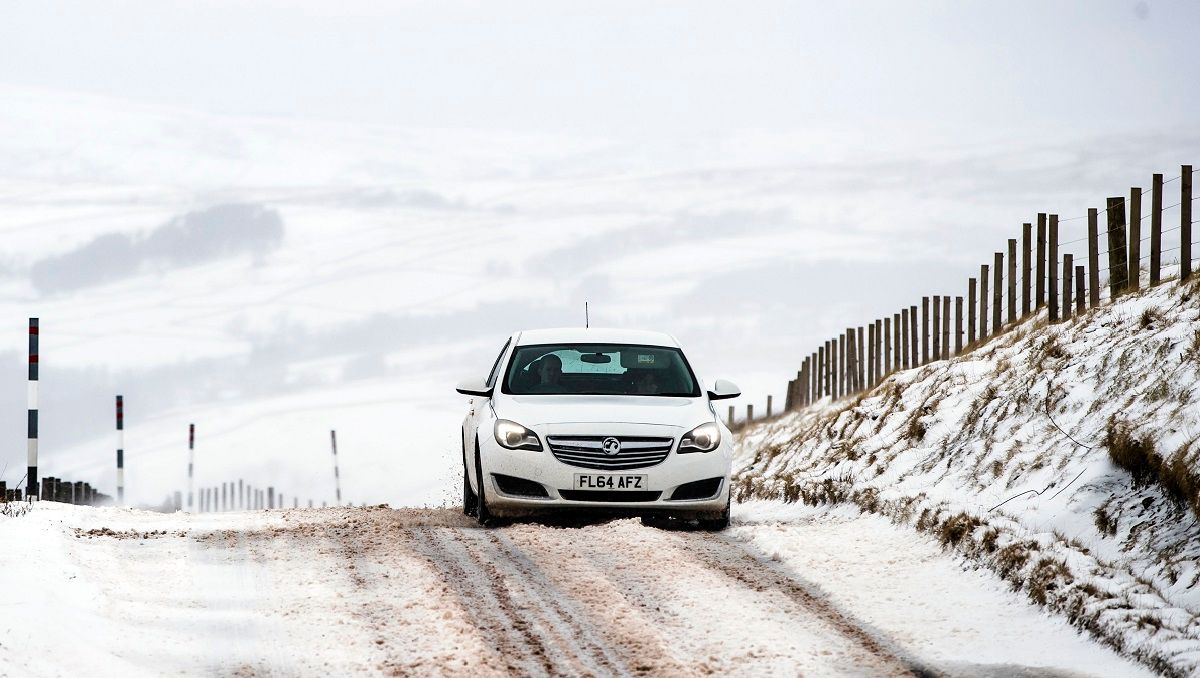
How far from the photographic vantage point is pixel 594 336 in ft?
38.7

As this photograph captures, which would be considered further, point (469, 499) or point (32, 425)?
point (32, 425)

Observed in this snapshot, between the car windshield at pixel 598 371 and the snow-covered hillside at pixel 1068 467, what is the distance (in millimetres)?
1935

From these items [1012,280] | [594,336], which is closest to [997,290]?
[1012,280]

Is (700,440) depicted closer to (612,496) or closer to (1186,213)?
(612,496)

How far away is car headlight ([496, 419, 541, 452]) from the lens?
1020 cm

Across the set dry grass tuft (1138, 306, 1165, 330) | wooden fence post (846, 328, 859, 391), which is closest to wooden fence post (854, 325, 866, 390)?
wooden fence post (846, 328, 859, 391)

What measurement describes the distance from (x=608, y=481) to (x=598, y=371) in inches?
61.2

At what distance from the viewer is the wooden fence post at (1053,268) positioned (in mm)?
17906

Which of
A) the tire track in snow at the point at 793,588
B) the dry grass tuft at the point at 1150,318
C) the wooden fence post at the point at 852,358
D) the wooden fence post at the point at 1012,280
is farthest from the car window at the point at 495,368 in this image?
the wooden fence post at the point at 852,358

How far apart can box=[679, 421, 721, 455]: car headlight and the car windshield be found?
2.86 feet

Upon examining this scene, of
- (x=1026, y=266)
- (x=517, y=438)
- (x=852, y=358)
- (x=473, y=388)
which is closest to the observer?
(x=517, y=438)

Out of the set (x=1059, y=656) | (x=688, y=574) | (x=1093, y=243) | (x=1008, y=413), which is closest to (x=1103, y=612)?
(x=1059, y=656)

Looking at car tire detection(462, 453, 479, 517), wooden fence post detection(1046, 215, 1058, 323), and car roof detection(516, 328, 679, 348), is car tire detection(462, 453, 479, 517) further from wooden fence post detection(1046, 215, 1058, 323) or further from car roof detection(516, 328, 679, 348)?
wooden fence post detection(1046, 215, 1058, 323)

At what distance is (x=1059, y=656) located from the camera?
6395mm
